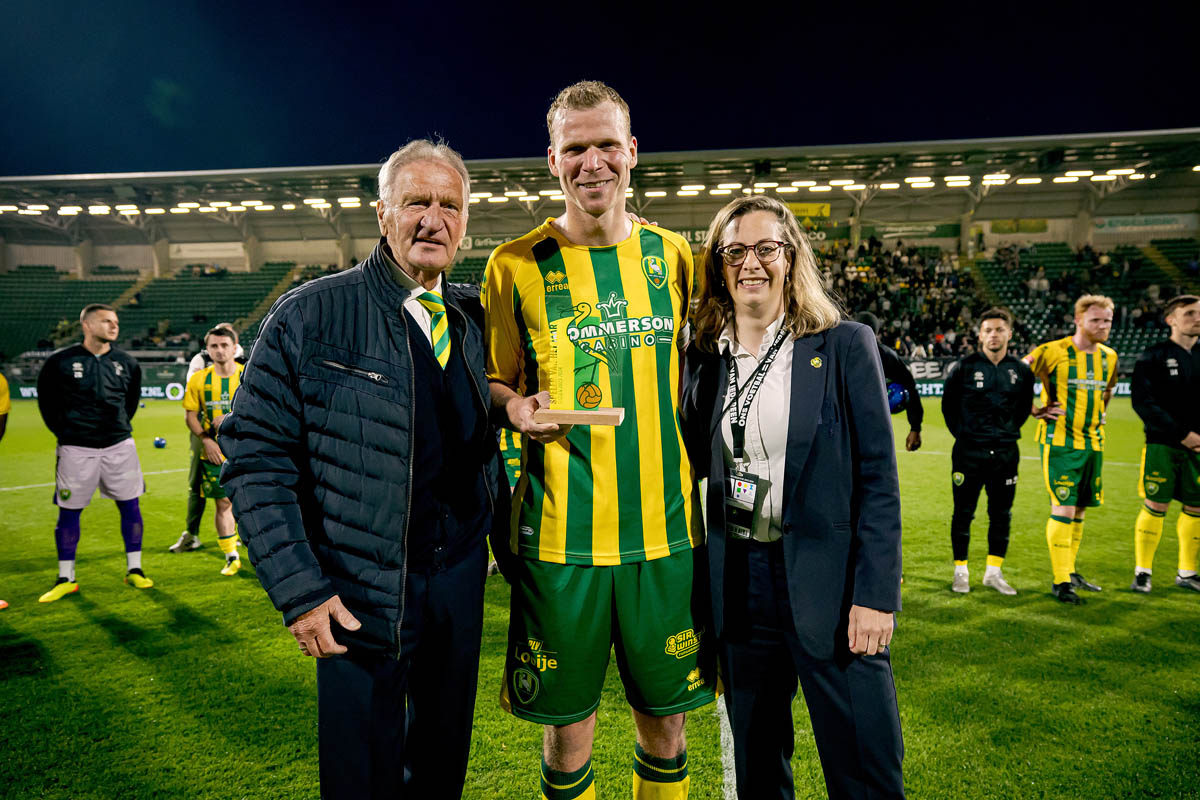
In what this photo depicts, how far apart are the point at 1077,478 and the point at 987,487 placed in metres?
0.88

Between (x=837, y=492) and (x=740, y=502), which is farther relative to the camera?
(x=740, y=502)

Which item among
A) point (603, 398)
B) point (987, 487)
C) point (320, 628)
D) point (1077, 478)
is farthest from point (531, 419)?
point (1077, 478)

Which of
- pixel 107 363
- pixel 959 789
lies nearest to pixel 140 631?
pixel 107 363

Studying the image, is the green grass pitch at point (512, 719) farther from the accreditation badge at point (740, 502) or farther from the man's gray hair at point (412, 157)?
the man's gray hair at point (412, 157)

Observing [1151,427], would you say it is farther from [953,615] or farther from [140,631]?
[140,631]

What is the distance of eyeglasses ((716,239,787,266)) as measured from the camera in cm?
215

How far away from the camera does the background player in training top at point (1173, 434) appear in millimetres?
5320

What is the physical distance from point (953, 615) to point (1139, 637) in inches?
47.7

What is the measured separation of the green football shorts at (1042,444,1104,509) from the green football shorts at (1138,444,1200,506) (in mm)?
422

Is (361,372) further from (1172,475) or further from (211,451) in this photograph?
(1172,475)

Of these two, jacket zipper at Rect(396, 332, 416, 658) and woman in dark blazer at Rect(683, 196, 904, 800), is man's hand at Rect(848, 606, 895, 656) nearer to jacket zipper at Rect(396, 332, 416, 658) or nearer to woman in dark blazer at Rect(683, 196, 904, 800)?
woman in dark blazer at Rect(683, 196, 904, 800)

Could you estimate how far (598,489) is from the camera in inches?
90.7

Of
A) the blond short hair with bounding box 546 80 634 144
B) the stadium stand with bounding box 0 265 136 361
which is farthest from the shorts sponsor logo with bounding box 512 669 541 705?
the stadium stand with bounding box 0 265 136 361

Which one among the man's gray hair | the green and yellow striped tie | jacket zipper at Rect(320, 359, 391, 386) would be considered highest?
the man's gray hair
